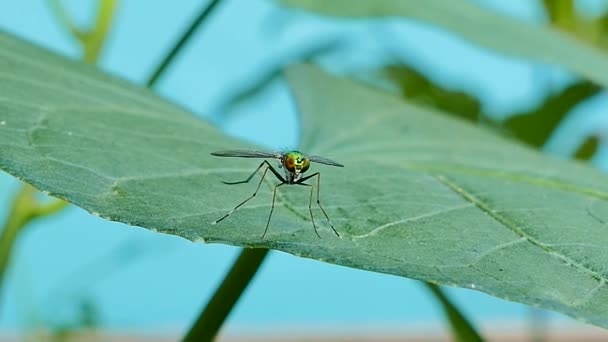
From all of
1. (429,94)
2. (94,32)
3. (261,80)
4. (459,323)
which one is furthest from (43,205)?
(429,94)

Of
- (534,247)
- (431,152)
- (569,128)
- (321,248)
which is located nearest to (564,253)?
(534,247)

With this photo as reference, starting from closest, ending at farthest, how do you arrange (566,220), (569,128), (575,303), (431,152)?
(575,303) → (566,220) → (431,152) → (569,128)

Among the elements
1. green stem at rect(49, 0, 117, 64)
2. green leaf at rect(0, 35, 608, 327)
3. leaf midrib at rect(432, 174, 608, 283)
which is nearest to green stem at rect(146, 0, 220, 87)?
green stem at rect(49, 0, 117, 64)

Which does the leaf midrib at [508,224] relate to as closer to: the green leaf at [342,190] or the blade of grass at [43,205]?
the green leaf at [342,190]

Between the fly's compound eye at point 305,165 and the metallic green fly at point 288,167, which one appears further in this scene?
the fly's compound eye at point 305,165

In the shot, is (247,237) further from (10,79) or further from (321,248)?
(10,79)

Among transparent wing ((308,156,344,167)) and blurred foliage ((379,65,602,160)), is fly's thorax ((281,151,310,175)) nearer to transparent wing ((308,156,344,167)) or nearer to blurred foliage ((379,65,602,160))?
transparent wing ((308,156,344,167))

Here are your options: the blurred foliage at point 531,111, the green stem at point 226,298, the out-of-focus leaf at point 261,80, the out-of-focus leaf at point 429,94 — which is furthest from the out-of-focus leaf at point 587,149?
the green stem at point 226,298

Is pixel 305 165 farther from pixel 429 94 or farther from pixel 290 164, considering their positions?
pixel 429 94
